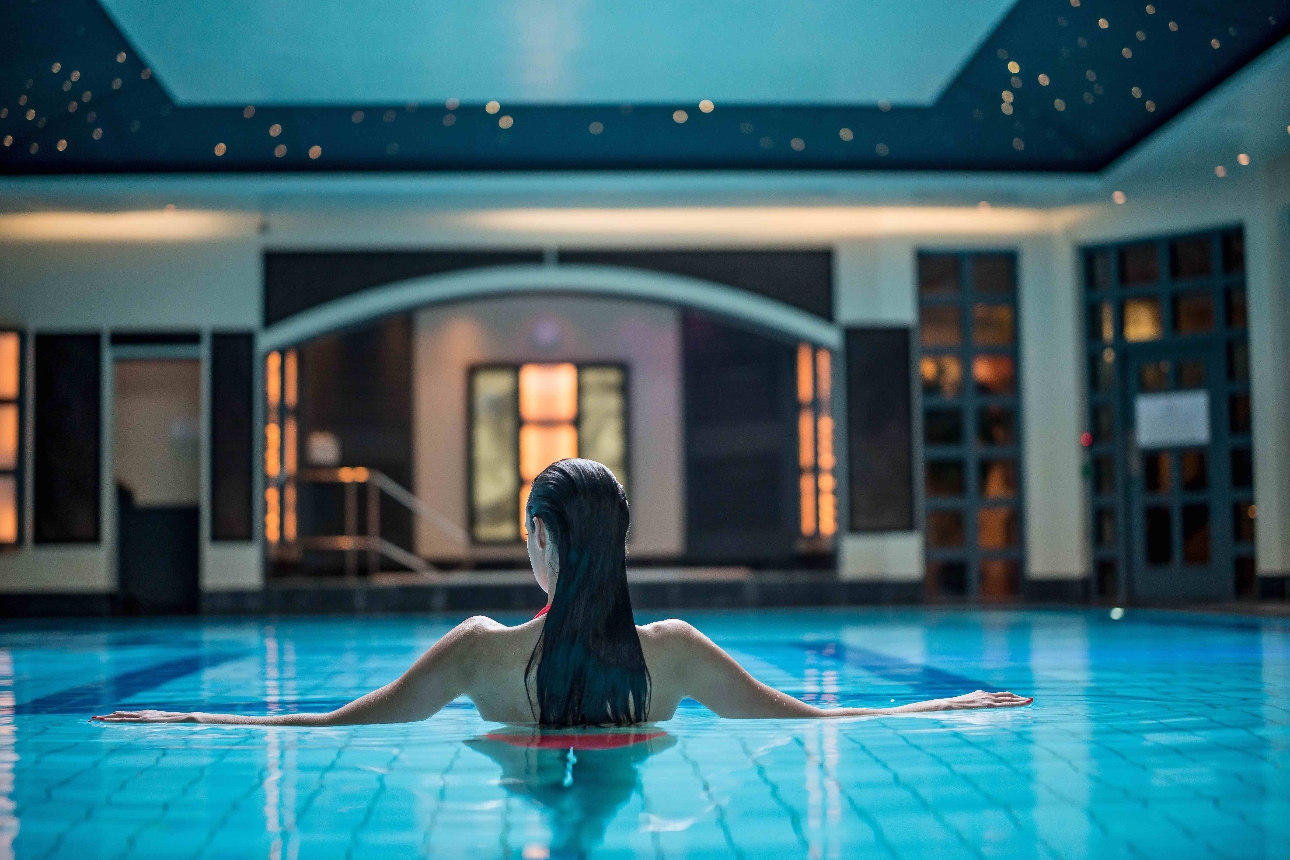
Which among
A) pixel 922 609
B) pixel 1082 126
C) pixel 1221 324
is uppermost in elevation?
pixel 1082 126

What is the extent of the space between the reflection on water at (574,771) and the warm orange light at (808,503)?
1114 cm

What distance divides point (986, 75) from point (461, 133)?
3.77 m

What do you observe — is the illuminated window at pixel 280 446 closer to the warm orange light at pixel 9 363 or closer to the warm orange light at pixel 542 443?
the warm orange light at pixel 9 363

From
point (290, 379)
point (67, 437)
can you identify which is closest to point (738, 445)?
point (290, 379)

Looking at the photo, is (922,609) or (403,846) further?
(922,609)

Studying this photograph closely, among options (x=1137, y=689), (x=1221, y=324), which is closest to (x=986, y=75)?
(x=1221, y=324)

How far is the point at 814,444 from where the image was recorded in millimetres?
14000

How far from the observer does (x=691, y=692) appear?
9.82 ft

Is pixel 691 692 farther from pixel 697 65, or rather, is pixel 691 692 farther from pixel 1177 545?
pixel 1177 545

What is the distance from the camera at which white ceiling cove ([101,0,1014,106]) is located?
25.3 ft

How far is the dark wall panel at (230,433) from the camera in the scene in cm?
1105

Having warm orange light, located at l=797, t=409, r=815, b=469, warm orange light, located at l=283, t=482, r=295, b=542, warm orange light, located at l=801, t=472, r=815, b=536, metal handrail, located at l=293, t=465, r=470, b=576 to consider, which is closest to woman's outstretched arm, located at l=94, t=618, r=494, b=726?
metal handrail, located at l=293, t=465, r=470, b=576

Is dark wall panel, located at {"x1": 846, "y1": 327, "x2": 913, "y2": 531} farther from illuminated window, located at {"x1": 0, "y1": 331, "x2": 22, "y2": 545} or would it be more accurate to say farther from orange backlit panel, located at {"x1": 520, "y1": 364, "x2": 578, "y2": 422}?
illuminated window, located at {"x1": 0, "y1": 331, "x2": 22, "y2": 545}

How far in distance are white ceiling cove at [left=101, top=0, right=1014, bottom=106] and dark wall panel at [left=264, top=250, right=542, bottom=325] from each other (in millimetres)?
2148
